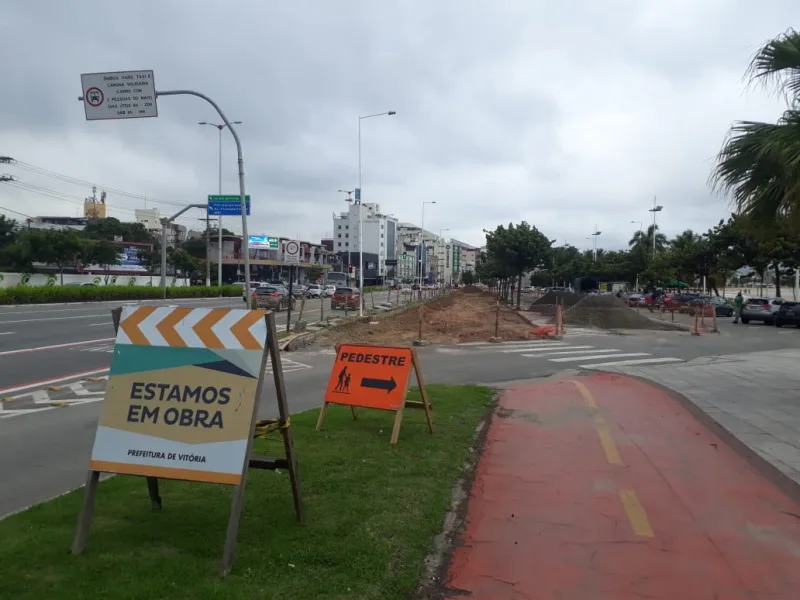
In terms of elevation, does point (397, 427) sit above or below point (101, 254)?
below

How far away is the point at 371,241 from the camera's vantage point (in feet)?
435

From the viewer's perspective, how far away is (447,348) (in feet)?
64.5

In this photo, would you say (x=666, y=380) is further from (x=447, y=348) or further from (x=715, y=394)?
(x=447, y=348)

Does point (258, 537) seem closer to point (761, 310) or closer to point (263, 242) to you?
point (761, 310)

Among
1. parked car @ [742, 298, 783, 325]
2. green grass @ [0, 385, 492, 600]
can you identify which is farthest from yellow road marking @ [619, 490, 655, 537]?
parked car @ [742, 298, 783, 325]

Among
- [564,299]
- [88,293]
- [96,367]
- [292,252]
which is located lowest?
[96,367]

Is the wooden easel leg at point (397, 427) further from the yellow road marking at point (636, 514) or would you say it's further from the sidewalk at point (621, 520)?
the yellow road marking at point (636, 514)

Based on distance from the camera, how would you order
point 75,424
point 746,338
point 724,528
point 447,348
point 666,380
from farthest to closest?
1. point 746,338
2. point 447,348
3. point 666,380
4. point 75,424
5. point 724,528

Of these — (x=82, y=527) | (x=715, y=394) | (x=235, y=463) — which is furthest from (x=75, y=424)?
(x=715, y=394)

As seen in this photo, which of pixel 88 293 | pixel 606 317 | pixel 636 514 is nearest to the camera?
pixel 636 514

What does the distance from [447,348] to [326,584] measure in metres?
16.2

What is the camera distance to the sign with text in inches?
151

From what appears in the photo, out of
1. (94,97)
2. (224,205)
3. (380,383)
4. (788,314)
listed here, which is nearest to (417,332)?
(224,205)

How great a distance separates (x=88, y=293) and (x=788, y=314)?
4069 cm
